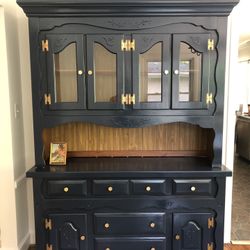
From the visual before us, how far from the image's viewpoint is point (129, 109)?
210cm

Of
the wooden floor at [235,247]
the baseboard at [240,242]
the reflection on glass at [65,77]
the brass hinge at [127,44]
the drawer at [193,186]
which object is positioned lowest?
the wooden floor at [235,247]

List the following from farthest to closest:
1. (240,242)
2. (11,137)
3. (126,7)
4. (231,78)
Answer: (240,242) → (231,78) → (11,137) → (126,7)

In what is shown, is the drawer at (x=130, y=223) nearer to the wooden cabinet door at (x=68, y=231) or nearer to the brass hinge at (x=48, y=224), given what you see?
the wooden cabinet door at (x=68, y=231)

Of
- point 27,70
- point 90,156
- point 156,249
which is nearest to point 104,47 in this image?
point 27,70

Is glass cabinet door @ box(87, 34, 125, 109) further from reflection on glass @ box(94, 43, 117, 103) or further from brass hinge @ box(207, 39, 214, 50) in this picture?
brass hinge @ box(207, 39, 214, 50)

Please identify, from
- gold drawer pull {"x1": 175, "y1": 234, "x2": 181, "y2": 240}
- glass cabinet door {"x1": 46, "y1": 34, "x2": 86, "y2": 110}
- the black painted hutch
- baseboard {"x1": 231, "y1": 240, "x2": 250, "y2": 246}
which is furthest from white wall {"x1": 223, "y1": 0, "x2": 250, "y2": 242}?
glass cabinet door {"x1": 46, "y1": 34, "x2": 86, "y2": 110}

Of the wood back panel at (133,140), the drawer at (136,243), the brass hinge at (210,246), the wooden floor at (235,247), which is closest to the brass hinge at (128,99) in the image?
the wood back panel at (133,140)

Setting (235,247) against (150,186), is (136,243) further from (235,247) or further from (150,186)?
(235,247)

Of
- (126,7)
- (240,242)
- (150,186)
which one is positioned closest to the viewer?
(126,7)

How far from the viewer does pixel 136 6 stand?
→ 1924mm

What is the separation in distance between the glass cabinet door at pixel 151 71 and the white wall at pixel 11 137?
108 centimetres

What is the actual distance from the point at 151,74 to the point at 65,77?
72cm

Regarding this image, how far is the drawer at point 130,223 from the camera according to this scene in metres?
2.07

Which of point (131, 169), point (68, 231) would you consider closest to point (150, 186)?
point (131, 169)
